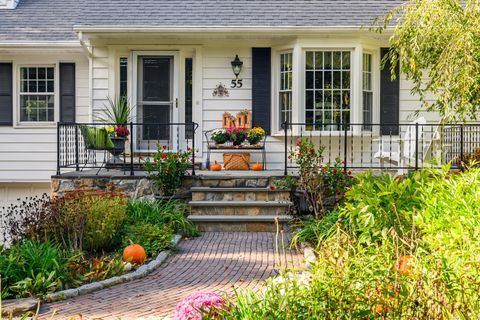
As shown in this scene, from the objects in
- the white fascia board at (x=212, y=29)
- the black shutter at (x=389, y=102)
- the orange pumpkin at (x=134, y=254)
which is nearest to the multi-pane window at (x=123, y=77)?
the white fascia board at (x=212, y=29)

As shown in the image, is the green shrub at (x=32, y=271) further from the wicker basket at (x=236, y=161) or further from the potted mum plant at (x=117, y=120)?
the wicker basket at (x=236, y=161)

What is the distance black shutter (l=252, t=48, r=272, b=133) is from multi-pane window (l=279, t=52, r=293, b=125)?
0.28 metres

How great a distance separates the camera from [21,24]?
14.7 m

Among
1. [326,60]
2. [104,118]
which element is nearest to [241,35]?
[326,60]

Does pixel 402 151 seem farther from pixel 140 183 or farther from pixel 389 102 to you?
pixel 140 183

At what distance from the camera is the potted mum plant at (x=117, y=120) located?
11652mm

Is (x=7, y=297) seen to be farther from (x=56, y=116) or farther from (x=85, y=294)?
(x=56, y=116)

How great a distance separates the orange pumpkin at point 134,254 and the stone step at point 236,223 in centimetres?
246

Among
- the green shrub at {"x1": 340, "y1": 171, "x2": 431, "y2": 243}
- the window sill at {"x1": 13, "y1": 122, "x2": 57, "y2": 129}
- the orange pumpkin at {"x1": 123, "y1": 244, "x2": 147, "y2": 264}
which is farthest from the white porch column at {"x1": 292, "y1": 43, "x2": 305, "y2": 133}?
the orange pumpkin at {"x1": 123, "y1": 244, "x2": 147, "y2": 264}

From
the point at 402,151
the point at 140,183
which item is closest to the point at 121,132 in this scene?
the point at 140,183

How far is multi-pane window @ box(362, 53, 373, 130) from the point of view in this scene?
12.8m

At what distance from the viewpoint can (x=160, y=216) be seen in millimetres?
9719

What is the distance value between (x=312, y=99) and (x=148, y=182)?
12.1 ft

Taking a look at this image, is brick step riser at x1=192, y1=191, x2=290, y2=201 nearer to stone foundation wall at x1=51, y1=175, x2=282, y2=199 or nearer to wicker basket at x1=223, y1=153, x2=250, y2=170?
stone foundation wall at x1=51, y1=175, x2=282, y2=199
